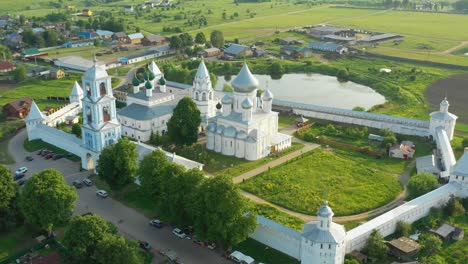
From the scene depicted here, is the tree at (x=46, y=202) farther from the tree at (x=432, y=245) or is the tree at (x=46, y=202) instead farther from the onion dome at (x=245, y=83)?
the tree at (x=432, y=245)

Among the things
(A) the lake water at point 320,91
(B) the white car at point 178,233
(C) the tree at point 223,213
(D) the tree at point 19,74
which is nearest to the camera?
(C) the tree at point 223,213

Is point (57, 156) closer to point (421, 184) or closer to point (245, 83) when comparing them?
point (245, 83)

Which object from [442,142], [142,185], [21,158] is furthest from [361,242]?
[21,158]

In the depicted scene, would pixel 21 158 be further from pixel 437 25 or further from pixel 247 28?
pixel 437 25

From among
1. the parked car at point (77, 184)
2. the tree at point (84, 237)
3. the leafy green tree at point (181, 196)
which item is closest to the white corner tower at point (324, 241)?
the leafy green tree at point (181, 196)

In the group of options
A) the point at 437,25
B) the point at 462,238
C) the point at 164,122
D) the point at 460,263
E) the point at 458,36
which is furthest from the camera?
the point at 437,25

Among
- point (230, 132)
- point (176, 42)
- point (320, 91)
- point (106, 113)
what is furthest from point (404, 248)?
point (176, 42)
